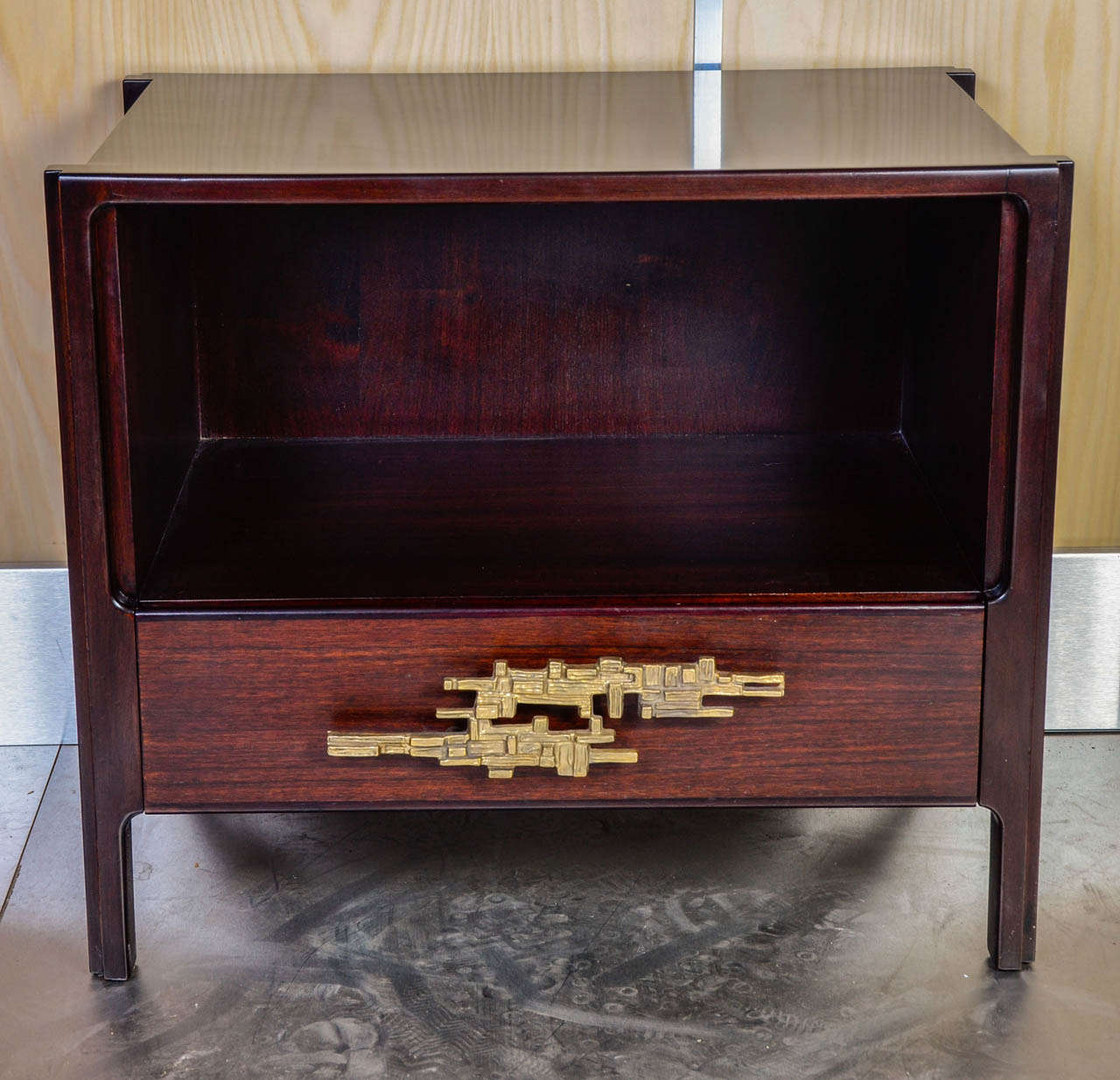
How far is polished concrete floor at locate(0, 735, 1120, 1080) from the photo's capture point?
3.26 ft

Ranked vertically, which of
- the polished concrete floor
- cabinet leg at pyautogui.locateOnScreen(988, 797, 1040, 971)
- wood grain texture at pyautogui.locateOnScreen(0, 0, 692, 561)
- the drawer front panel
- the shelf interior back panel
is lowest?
the polished concrete floor

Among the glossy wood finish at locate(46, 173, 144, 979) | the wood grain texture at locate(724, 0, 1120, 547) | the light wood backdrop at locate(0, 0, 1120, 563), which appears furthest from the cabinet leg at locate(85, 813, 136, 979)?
the wood grain texture at locate(724, 0, 1120, 547)

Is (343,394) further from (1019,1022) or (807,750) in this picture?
(1019,1022)

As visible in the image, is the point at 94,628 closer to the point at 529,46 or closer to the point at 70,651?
the point at 70,651

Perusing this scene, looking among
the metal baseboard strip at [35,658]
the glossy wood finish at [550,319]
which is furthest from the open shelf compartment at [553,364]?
the metal baseboard strip at [35,658]

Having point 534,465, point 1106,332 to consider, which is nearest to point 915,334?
point 1106,332

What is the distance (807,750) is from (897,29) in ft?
2.02

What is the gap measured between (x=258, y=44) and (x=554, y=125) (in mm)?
338

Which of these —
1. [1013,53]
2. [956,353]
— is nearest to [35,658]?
[956,353]

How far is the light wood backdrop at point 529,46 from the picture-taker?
4.14ft

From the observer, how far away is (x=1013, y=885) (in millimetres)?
1054

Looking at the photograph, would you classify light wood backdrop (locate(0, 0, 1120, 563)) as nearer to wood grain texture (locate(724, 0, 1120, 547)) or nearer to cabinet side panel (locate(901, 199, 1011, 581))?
wood grain texture (locate(724, 0, 1120, 547))

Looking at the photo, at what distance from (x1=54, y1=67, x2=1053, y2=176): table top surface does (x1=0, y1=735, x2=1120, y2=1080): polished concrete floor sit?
0.54 m

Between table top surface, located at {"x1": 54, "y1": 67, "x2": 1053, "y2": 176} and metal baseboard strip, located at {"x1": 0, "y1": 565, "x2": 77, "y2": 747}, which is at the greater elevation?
table top surface, located at {"x1": 54, "y1": 67, "x2": 1053, "y2": 176}
